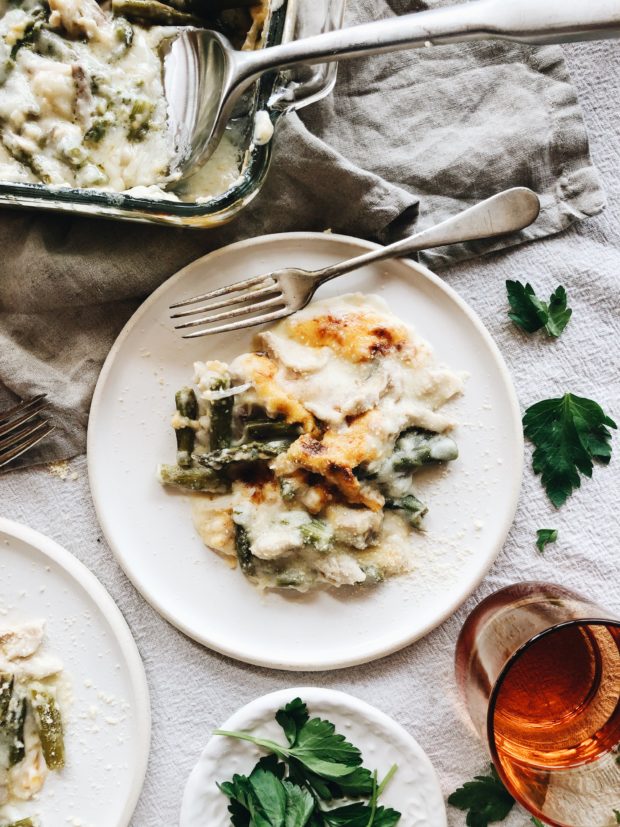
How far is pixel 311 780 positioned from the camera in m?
1.93

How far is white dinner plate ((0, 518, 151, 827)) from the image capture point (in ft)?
6.49

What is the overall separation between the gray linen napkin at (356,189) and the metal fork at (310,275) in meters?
0.09

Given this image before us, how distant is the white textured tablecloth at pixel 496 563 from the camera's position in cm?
204

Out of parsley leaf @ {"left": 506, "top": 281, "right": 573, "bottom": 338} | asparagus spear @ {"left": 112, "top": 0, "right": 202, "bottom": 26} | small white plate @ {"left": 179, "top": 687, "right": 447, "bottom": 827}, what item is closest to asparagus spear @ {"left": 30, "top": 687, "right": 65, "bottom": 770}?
small white plate @ {"left": 179, "top": 687, "right": 447, "bottom": 827}

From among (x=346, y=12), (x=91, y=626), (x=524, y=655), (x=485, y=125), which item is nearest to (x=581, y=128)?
(x=485, y=125)

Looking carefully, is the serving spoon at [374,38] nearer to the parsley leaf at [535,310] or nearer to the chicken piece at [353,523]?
the parsley leaf at [535,310]

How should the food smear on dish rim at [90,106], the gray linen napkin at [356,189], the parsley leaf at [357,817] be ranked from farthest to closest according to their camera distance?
the gray linen napkin at [356,189]
the parsley leaf at [357,817]
the food smear on dish rim at [90,106]


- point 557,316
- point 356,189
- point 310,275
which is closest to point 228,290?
point 310,275

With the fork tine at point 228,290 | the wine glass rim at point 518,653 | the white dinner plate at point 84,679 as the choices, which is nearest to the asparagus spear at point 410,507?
the wine glass rim at point 518,653

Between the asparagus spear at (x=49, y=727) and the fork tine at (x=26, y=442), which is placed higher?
the fork tine at (x=26, y=442)

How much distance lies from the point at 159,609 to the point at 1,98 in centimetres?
126

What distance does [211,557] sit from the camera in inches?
79.2

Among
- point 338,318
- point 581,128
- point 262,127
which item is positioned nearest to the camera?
point 262,127

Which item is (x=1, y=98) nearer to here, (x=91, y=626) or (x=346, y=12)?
(x=346, y=12)
